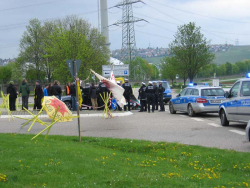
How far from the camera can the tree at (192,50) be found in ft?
168

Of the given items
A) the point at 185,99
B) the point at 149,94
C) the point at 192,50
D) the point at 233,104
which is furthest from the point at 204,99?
the point at 192,50

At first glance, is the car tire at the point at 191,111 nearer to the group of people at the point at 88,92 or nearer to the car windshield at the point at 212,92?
the car windshield at the point at 212,92

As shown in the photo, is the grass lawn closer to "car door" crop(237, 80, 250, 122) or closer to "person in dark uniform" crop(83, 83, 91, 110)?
"car door" crop(237, 80, 250, 122)

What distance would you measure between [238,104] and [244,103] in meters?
0.43

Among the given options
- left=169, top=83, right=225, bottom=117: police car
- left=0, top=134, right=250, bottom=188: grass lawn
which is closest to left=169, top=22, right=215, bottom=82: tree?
left=169, top=83, right=225, bottom=117: police car

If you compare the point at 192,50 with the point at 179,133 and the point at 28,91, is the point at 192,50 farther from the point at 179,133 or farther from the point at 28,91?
the point at 179,133

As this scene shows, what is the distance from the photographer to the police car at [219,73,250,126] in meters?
12.8

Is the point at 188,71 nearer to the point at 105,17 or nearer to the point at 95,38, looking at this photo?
the point at 95,38

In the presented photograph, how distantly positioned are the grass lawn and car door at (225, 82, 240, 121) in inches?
190

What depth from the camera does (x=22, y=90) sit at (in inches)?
902

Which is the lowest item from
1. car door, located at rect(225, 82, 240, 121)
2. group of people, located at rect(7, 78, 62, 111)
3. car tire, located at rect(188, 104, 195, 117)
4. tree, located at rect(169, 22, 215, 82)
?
car tire, located at rect(188, 104, 195, 117)

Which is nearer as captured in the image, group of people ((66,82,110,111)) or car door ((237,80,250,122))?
car door ((237,80,250,122))

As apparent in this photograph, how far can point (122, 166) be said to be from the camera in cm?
695

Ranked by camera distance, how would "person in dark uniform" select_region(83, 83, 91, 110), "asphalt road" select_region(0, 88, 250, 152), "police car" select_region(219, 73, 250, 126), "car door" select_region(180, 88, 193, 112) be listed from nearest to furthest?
"asphalt road" select_region(0, 88, 250, 152), "police car" select_region(219, 73, 250, 126), "car door" select_region(180, 88, 193, 112), "person in dark uniform" select_region(83, 83, 91, 110)
